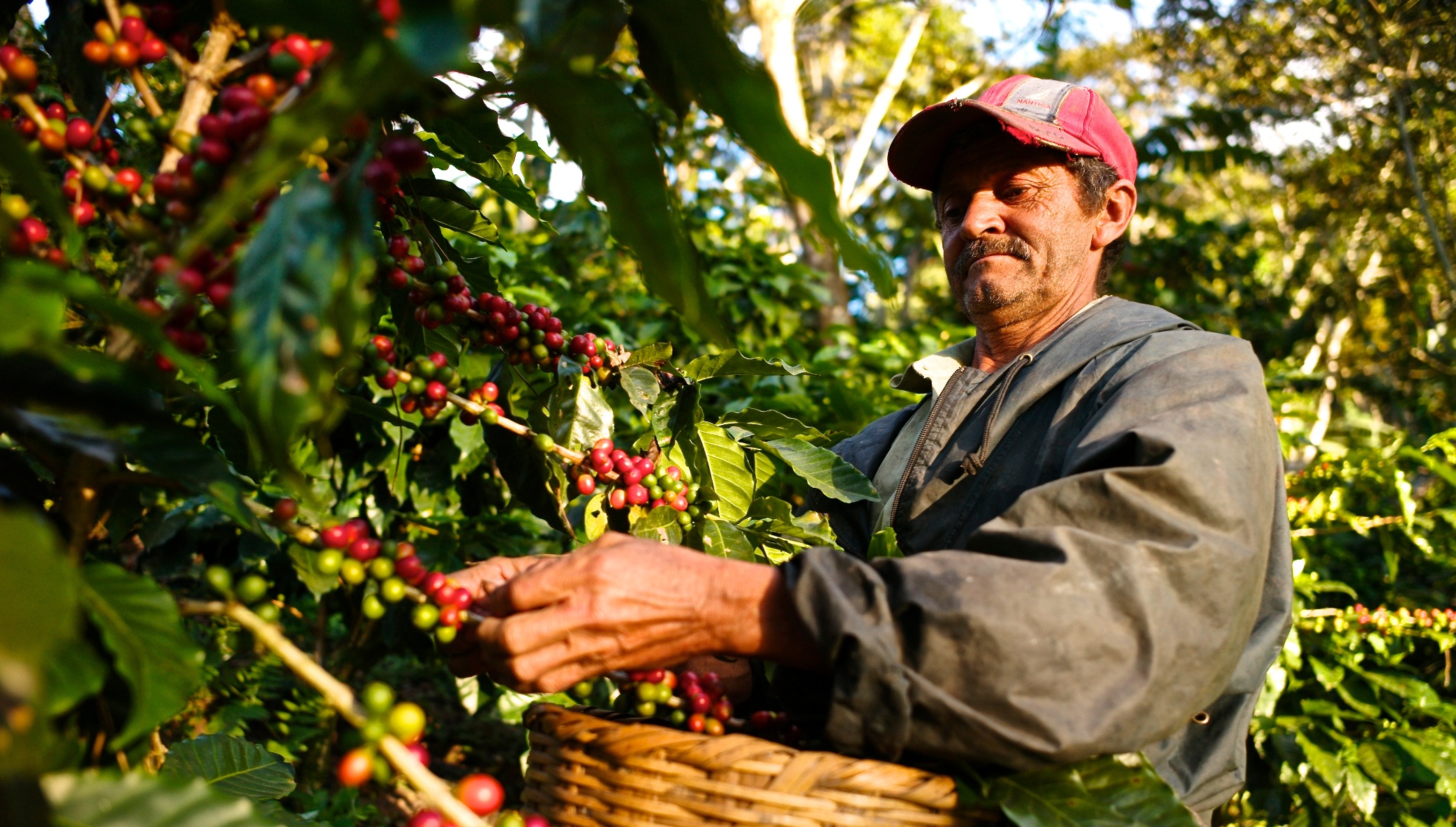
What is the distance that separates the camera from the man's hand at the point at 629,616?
105cm

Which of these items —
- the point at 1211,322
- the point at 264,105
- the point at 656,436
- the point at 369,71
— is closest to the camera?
the point at 369,71

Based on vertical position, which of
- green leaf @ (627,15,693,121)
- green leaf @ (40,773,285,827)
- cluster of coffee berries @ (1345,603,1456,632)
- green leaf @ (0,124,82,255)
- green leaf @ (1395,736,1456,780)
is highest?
green leaf @ (627,15,693,121)

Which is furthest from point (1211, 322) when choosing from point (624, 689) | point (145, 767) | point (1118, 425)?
point (145, 767)

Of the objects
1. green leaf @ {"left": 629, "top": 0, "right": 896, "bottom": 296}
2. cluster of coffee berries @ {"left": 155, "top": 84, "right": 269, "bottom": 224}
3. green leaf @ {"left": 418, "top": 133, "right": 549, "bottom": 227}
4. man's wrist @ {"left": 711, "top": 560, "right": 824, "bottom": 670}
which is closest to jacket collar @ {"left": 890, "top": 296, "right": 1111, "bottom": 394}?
green leaf @ {"left": 418, "top": 133, "right": 549, "bottom": 227}

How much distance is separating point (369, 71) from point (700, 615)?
71 centimetres

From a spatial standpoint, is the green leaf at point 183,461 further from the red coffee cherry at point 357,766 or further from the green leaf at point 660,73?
the green leaf at point 660,73

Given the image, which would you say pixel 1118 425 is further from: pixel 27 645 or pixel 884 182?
pixel 884 182

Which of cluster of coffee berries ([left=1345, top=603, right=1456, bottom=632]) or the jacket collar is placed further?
cluster of coffee berries ([left=1345, top=603, right=1456, bottom=632])

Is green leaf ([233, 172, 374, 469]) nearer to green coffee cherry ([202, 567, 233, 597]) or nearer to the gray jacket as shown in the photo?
green coffee cherry ([202, 567, 233, 597])

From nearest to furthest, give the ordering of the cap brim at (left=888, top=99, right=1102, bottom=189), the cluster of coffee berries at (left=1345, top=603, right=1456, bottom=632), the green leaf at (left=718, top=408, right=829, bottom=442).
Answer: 1. the green leaf at (left=718, top=408, right=829, bottom=442)
2. the cap brim at (left=888, top=99, right=1102, bottom=189)
3. the cluster of coffee berries at (left=1345, top=603, right=1456, bottom=632)

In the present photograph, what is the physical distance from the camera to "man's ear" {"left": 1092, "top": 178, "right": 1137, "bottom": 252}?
2164mm

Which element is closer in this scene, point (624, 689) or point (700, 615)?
point (700, 615)

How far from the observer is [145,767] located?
1.01 metres

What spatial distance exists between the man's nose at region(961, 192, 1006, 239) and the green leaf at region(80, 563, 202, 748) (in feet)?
5.83
